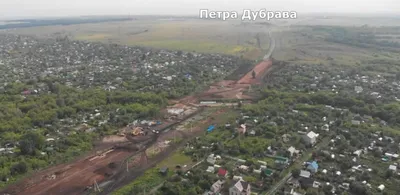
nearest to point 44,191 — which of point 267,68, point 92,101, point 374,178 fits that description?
point 92,101

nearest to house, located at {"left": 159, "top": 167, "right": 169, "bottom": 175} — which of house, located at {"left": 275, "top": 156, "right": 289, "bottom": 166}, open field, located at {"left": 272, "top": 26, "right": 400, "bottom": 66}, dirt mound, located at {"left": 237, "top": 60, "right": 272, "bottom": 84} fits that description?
house, located at {"left": 275, "top": 156, "right": 289, "bottom": 166}

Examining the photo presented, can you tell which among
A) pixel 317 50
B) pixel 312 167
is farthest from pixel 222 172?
pixel 317 50

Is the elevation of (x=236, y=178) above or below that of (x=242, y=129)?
below

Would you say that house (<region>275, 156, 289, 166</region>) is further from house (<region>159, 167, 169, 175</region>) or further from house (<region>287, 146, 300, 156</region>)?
house (<region>159, 167, 169, 175</region>)

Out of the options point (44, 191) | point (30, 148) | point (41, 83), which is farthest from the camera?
point (41, 83)

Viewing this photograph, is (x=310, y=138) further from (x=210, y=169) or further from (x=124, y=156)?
(x=124, y=156)

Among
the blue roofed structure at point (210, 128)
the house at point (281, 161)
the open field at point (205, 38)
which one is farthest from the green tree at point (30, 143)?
the open field at point (205, 38)

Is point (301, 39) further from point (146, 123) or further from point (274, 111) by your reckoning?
point (146, 123)

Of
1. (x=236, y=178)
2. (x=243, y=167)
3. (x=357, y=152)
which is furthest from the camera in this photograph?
(x=357, y=152)

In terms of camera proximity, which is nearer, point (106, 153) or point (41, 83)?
point (106, 153)
